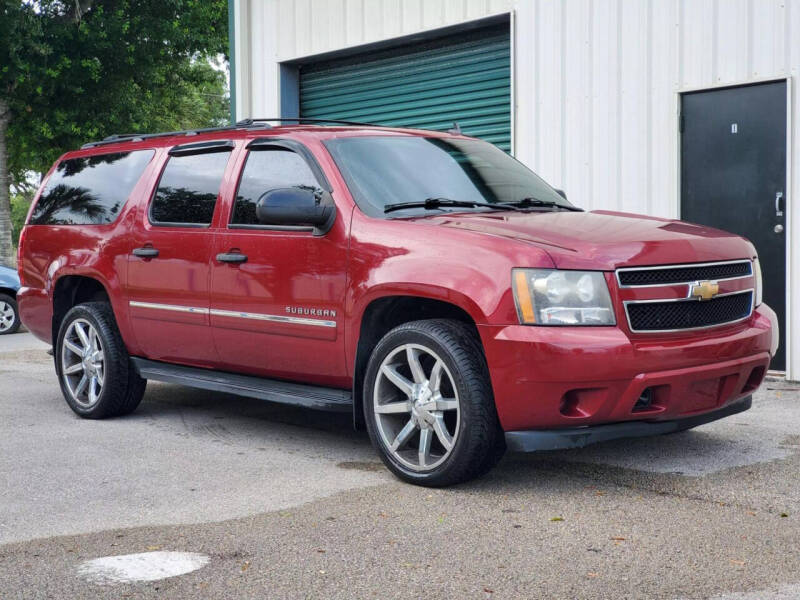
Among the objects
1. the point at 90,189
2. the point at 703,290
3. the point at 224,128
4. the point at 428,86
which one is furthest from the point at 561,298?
the point at 428,86

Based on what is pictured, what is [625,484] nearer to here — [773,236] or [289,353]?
[289,353]

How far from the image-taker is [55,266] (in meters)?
7.49

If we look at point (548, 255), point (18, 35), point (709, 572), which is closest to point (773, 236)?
point (548, 255)

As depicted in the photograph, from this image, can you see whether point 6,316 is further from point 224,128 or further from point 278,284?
point 278,284

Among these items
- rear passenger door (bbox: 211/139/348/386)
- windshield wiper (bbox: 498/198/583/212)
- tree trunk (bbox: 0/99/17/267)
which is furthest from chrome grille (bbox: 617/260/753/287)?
tree trunk (bbox: 0/99/17/267)

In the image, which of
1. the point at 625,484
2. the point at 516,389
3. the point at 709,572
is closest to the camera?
the point at 709,572

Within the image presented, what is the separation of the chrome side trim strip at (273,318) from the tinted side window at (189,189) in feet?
1.93

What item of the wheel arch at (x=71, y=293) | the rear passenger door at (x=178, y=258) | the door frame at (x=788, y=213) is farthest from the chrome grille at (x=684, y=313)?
the wheel arch at (x=71, y=293)

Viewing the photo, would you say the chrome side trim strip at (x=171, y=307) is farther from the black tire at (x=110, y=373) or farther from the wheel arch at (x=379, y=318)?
the wheel arch at (x=379, y=318)

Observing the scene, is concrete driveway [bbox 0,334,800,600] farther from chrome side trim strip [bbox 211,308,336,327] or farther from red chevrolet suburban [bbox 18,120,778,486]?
chrome side trim strip [bbox 211,308,336,327]

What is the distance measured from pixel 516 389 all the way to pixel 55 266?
410 centimetres

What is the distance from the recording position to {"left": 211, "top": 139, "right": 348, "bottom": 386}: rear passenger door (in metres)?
5.55

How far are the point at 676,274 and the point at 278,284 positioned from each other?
6.95ft

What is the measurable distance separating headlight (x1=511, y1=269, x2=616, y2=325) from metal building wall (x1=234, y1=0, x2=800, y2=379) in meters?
4.42
